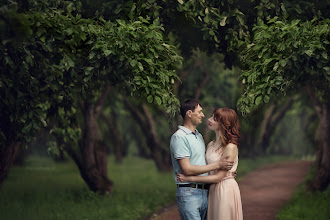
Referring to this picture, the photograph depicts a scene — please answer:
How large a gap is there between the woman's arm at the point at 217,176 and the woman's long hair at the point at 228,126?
92mm

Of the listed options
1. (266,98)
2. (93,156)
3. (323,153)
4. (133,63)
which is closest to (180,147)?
(133,63)

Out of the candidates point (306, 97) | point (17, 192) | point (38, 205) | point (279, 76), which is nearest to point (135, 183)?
point (17, 192)

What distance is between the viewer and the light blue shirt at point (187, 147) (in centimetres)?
717

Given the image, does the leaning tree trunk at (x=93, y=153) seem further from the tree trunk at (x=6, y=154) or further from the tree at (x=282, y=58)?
the tree at (x=282, y=58)

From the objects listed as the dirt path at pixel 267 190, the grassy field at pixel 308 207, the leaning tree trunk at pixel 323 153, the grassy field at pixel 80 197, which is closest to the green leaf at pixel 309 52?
the grassy field at pixel 308 207

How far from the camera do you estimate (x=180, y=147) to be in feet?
23.5

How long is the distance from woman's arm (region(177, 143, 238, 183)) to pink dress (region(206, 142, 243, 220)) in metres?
0.15

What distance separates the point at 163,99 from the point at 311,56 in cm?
252

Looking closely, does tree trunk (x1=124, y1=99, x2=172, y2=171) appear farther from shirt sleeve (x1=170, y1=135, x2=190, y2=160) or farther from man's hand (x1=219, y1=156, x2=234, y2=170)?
man's hand (x1=219, y1=156, x2=234, y2=170)

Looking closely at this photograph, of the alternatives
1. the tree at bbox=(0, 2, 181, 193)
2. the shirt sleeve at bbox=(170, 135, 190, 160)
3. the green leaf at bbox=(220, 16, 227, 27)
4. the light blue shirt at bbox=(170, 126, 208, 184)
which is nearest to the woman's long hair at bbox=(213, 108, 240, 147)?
the light blue shirt at bbox=(170, 126, 208, 184)

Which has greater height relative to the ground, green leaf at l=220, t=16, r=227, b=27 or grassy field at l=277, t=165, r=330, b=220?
green leaf at l=220, t=16, r=227, b=27

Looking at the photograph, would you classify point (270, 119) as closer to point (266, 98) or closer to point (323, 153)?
point (323, 153)

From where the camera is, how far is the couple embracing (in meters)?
7.17

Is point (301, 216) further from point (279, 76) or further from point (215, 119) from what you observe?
point (215, 119)
